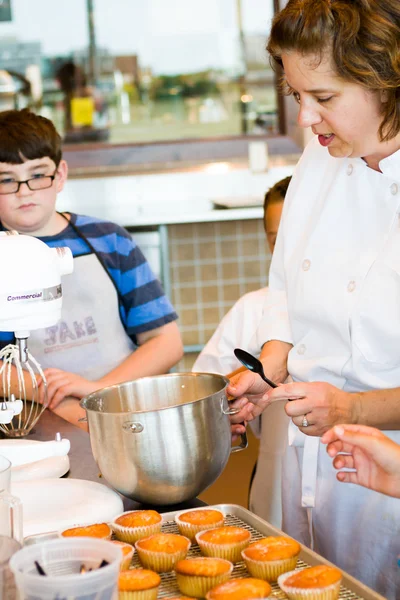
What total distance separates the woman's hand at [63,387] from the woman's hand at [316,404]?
0.64 m

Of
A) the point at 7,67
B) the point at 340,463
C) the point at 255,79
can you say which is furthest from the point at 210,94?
the point at 340,463

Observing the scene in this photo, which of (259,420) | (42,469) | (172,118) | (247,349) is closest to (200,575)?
(42,469)

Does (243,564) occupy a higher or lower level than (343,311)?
lower

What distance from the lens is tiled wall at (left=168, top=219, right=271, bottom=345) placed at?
A: 435 cm

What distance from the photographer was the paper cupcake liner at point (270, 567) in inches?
40.8

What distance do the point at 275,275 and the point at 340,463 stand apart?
683 mm

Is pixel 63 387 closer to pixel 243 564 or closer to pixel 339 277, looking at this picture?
pixel 339 277

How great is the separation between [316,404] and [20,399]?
2.57 feet

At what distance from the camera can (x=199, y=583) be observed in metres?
1.03

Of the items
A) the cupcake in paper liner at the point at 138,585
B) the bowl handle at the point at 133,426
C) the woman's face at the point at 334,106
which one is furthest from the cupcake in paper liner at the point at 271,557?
the woman's face at the point at 334,106

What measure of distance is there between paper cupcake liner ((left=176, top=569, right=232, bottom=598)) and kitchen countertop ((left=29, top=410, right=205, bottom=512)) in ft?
0.88

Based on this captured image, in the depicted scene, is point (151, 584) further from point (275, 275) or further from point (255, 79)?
point (255, 79)

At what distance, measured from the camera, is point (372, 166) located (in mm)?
1620

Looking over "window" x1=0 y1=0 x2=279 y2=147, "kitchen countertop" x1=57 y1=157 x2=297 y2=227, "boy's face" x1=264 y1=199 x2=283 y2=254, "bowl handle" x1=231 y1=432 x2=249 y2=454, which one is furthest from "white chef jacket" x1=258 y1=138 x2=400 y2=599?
"window" x1=0 y1=0 x2=279 y2=147
